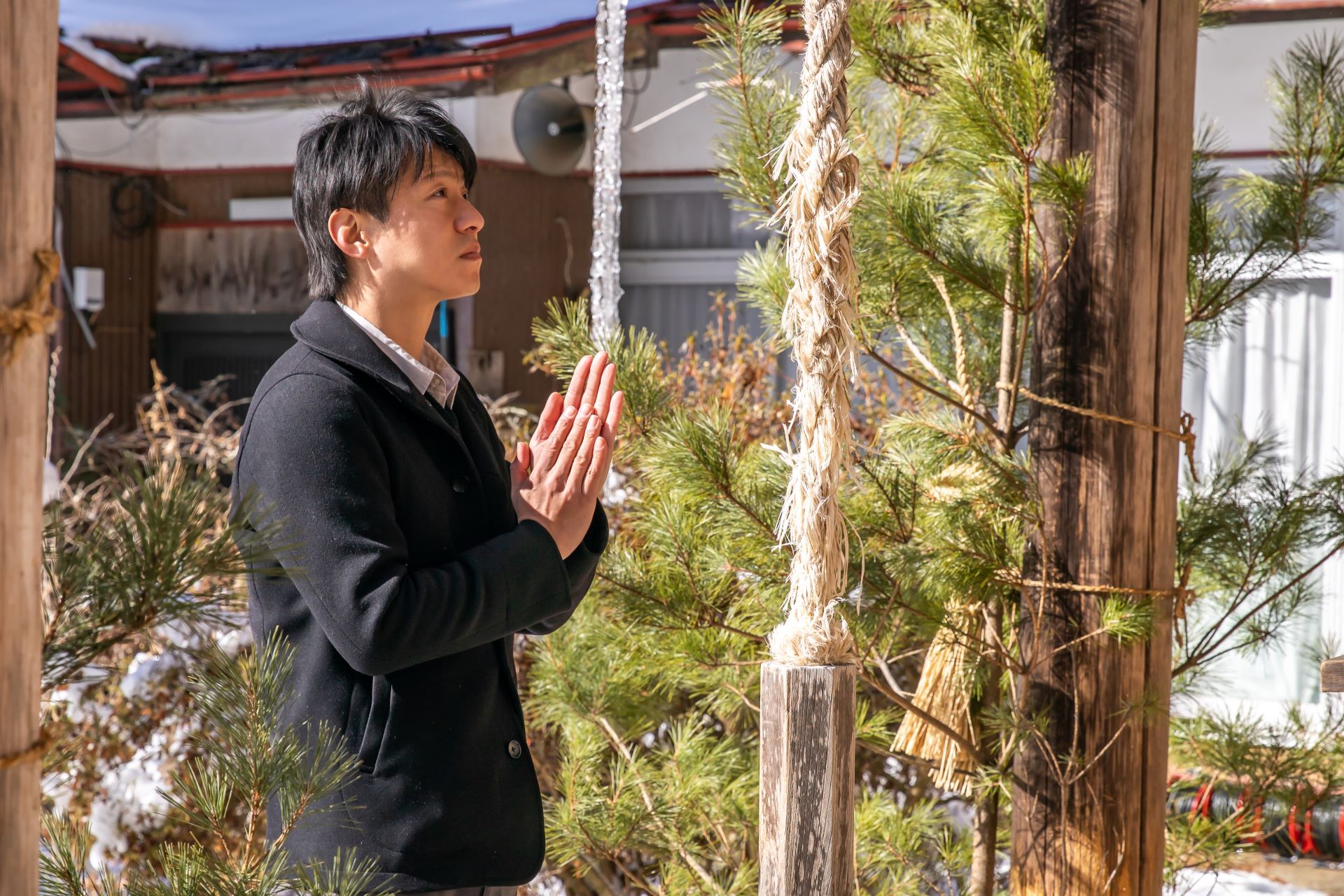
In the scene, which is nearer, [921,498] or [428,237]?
[428,237]

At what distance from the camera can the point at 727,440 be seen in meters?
1.92

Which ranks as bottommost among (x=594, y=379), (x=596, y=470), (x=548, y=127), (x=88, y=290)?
(x=596, y=470)

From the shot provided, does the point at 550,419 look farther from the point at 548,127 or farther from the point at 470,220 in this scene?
the point at 548,127

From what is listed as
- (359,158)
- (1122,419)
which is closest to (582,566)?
(359,158)

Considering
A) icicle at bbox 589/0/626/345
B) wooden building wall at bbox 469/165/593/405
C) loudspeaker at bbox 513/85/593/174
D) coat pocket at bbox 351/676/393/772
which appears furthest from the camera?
wooden building wall at bbox 469/165/593/405

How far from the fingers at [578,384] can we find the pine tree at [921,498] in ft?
1.16

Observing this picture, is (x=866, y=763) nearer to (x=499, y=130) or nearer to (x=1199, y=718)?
(x=1199, y=718)

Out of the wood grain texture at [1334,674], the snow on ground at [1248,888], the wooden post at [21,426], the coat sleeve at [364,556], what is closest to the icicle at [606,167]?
the coat sleeve at [364,556]

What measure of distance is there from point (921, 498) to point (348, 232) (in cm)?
101

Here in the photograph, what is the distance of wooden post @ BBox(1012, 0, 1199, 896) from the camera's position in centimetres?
181

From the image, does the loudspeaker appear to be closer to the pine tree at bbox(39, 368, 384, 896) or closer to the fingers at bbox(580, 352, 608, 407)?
the fingers at bbox(580, 352, 608, 407)

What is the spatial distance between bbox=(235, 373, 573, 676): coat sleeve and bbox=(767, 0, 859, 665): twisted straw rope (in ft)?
0.89

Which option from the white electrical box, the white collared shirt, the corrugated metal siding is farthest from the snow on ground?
the white electrical box

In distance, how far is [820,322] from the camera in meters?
1.30
